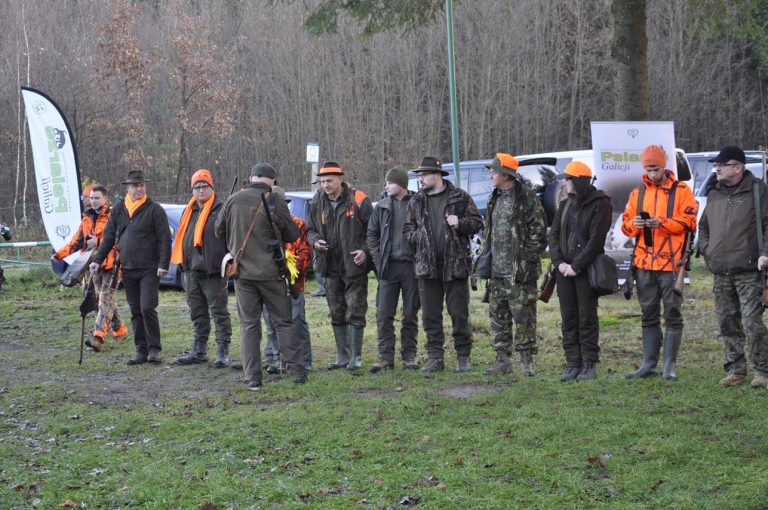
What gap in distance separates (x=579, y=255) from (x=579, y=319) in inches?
23.9

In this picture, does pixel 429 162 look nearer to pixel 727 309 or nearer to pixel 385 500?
pixel 727 309

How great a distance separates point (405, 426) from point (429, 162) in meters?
3.07

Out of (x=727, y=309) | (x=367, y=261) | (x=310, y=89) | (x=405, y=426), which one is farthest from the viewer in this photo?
(x=310, y=89)

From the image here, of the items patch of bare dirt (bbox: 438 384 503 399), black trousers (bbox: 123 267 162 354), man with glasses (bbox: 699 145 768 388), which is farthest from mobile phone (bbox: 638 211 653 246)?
black trousers (bbox: 123 267 162 354)

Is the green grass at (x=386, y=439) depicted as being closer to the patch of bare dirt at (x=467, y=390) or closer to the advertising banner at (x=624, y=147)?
the patch of bare dirt at (x=467, y=390)

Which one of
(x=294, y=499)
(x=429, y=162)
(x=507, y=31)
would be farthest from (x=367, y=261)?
(x=507, y=31)

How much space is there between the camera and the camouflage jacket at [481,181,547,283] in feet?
30.7

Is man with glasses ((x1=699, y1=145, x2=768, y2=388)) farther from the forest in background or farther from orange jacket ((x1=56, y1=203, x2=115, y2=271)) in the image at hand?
the forest in background

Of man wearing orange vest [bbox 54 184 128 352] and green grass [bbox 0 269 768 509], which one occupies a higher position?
man wearing orange vest [bbox 54 184 128 352]

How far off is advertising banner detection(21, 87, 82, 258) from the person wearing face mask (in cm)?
867

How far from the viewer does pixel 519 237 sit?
9.41 meters

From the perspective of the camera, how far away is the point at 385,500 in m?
6.06

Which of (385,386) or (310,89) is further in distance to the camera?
(310,89)

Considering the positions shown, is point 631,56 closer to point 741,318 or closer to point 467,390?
point 741,318
